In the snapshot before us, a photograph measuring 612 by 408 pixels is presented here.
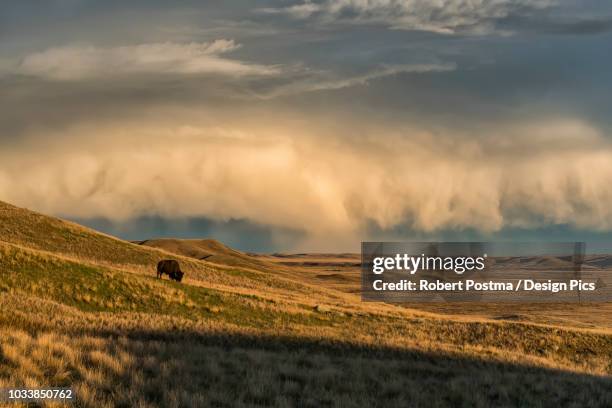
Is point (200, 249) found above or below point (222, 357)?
above

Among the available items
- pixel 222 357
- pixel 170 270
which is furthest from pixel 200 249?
pixel 222 357

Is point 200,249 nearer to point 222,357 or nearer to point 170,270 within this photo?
point 170,270

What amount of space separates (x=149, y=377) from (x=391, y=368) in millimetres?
7176

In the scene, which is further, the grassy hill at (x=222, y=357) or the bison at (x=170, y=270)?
the bison at (x=170, y=270)

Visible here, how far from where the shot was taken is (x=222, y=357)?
597 inches

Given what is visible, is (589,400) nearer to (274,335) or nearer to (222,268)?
(274,335)

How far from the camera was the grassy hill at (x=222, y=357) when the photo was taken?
1194 centimetres

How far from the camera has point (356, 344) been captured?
855 inches

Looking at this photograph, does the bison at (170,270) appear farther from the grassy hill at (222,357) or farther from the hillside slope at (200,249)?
the hillside slope at (200,249)

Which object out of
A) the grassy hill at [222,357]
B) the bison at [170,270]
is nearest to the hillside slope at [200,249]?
the bison at [170,270]

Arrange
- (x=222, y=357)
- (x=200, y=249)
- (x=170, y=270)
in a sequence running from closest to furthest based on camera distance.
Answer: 1. (x=222, y=357)
2. (x=170, y=270)
3. (x=200, y=249)

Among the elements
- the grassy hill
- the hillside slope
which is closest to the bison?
the grassy hill

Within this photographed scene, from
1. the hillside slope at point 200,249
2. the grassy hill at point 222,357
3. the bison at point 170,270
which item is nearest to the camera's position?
the grassy hill at point 222,357

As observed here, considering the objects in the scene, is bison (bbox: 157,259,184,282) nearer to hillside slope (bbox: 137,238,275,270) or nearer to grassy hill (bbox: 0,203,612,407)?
grassy hill (bbox: 0,203,612,407)
